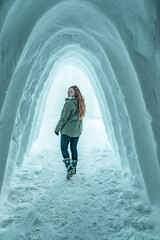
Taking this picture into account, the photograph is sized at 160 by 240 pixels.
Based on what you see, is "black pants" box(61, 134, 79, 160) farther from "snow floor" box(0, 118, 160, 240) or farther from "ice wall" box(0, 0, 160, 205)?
"ice wall" box(0, 0, 160, 205)

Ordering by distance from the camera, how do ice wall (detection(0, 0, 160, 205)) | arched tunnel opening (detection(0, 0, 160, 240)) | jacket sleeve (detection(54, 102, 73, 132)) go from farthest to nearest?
jacket sleeve (detection(54, 102, 73, 132)) < arched tunnel opening (detection(0, 0, 160, 240)) < ice wall (detection(0, 0, 160, 205))

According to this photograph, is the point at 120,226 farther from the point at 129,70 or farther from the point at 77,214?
the point at 129,70

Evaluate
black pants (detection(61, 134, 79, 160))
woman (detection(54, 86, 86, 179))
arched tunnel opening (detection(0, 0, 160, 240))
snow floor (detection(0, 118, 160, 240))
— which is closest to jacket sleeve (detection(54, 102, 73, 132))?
woman (detection(54, 86, 86, 179))

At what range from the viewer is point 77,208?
10.2 feet

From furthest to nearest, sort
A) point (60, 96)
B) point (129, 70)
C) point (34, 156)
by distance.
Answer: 1. point (60, 96)
2. point (34, 156)
3. point (129, 70)

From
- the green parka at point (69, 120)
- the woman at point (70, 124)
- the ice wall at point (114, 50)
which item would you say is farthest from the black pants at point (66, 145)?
the ice wall at point (114, 50)

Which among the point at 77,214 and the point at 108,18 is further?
the point at 77,214

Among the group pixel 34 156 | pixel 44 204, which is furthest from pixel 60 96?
pixel 44 204

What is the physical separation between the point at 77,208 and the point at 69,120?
183 cm

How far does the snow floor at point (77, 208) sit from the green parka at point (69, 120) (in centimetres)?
102

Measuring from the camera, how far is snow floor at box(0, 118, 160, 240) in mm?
2484

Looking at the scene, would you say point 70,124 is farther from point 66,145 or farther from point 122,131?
point 122,131

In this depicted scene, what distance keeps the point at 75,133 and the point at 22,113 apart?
→ 3.96ft

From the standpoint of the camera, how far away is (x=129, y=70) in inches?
114
